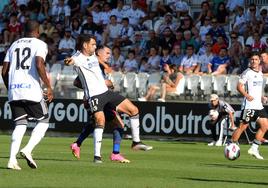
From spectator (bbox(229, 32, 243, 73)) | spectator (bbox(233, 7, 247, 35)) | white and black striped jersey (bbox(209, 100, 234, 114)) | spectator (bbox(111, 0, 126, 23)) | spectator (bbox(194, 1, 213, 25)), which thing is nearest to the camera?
white and black striped jersey (bbox(209, 100, 234, 114))

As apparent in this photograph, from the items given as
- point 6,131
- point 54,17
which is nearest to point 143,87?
point 6,131

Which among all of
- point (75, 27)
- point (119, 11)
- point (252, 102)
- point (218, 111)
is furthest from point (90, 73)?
point (75, 27)

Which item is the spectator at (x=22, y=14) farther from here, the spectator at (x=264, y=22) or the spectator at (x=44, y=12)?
the spectator at (x=264, y=22)

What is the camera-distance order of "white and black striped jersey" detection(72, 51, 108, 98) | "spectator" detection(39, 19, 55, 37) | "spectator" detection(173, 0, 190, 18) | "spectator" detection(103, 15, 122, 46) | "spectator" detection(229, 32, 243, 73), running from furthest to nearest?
"spectator" detection(39, 19, 55, 37)
"spectator" detection(103, 15, 122, 46)
"spectator" detection(173, 0, 190, 18)
"spectator" detection(229, 32, 243, 73)
"white and black striped jersey" detection(72, 51, 108, 98)

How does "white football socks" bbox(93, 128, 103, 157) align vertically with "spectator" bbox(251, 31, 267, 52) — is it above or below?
below

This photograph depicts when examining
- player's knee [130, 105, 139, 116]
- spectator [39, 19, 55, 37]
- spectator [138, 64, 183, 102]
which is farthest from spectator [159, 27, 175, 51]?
player's knee [130, 105, 139, 116]

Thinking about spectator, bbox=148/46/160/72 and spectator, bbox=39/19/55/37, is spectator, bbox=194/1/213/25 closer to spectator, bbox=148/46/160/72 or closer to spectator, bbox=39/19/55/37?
spectator, bbox=148/46/160/72

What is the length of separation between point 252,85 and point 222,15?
1072 cm

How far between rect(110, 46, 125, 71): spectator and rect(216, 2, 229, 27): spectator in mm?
3198

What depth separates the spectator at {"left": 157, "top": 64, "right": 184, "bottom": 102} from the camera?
27688 millimetres

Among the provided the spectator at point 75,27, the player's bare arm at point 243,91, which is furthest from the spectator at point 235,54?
the player's bare arm at point 243,91

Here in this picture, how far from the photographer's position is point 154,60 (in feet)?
96.4

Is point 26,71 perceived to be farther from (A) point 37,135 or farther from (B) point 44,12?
(B) point 44,12

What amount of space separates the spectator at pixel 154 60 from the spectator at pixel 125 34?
6.25 feet
